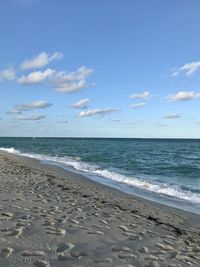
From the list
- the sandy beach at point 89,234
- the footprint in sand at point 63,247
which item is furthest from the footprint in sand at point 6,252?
the footprint in sand at point 63,247

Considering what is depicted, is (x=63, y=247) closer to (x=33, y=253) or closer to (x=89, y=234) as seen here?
(x=33, y=253)

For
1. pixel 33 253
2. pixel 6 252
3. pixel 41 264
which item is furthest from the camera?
pixel 33 253

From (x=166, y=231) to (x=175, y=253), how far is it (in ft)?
6.36

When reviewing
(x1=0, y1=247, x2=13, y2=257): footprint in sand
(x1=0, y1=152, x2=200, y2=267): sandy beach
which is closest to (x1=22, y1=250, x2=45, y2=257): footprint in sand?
(x1=0, y1=152, x2=200, y2=267): sandy beach

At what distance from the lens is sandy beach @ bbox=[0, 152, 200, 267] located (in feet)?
19.1

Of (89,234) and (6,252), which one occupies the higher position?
(6,252)

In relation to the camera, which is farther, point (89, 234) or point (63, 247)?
point (89, 234)

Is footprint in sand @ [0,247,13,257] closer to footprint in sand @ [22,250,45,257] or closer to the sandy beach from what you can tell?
the sandy beach

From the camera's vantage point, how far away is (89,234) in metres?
7.27

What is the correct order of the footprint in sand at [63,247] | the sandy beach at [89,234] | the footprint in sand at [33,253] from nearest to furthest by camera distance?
the footprint in sand at [33,253] → the sandy beach at [89,234] → the footprint in sand at [63,247]

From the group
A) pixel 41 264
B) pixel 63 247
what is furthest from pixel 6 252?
pixel 63 247

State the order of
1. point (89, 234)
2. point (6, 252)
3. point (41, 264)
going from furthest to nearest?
point (89, 234), point (6, 252), point (41, 264)

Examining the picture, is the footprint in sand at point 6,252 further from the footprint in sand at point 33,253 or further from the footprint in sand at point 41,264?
the footprint in sand at point 41,264

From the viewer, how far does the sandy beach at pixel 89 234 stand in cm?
583
